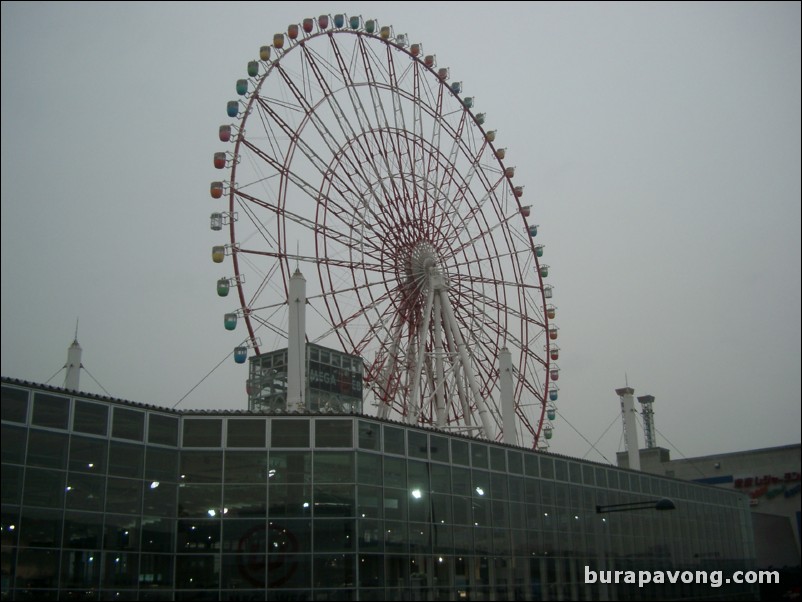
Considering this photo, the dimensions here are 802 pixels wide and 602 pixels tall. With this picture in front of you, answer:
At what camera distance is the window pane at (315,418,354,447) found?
27188mm

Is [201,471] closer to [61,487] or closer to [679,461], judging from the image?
[61,487]

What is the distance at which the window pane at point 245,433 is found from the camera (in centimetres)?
2667

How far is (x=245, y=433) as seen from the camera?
87.9 ft

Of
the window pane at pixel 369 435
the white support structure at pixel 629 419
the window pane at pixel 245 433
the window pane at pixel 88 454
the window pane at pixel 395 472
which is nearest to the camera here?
the window pane at pixel 88 454

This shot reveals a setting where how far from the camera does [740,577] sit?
4556 cm

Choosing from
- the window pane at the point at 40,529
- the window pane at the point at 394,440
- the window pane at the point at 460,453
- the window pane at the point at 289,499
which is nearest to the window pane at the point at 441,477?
the window pane at the point at 460,453

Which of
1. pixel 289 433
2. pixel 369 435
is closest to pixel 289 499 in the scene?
pixel 289 433

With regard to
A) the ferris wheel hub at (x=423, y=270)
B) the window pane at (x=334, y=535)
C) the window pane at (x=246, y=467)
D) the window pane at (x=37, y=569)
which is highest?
the ferris wheel hub at (x=423, y=270)

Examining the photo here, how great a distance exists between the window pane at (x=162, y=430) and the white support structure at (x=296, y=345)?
3.83 meters

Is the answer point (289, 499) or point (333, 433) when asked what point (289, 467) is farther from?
point (333, 433)

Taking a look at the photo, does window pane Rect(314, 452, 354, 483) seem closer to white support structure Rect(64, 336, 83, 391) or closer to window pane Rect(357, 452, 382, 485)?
window pane Rect(357, 452, 382, 485)

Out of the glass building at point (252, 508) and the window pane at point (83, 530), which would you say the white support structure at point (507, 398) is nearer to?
the glass building at point (252, 508)

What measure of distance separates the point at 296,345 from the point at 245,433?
456 centimetres

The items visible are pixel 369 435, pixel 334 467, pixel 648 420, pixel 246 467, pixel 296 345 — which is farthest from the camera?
pixel 648 420
